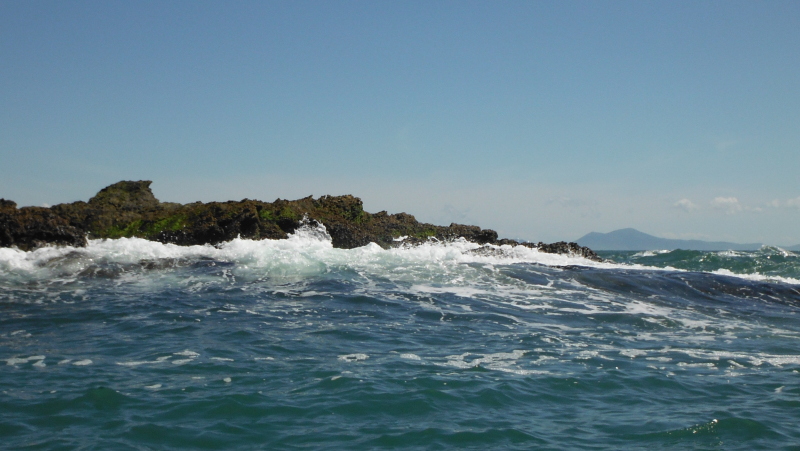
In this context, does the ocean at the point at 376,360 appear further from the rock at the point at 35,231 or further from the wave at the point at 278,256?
the rock at the point at 35,231

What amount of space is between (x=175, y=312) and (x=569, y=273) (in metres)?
12.3

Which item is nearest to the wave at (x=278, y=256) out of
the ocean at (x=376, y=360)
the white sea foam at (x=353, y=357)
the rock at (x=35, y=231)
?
the ocean at (x=376, y=360)

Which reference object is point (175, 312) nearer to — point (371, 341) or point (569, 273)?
point (371, 341)

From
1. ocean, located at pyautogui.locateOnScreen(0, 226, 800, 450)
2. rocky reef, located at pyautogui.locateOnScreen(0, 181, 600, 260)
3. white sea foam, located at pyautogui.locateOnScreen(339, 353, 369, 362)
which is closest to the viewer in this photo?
ocean, located at pyautogui.locateOnScreen(0, 226, 800, 450)

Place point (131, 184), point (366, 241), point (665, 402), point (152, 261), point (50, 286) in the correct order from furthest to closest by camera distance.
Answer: point (131, 184) → point (366, 241) → point (152, 261) → point (50, 286) → point (665, 402)

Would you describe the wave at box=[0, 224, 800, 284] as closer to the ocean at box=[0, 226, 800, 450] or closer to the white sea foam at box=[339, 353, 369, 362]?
the ocean at box=[0, 226, 800, 450]

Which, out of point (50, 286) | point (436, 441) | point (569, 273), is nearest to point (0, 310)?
point (50, 286)

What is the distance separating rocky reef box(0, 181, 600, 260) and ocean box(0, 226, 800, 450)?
2.05 metres

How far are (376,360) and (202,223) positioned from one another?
46.8 ft

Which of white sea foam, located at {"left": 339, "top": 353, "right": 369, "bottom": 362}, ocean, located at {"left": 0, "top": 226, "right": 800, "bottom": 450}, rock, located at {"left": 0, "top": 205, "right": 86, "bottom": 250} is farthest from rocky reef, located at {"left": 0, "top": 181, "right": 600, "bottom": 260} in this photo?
white sea foam, located at {"left": 339, "top": 353, "right": 369, "bottom": 362}

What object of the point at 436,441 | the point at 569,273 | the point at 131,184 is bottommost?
the point at 436,441

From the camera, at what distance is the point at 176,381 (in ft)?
24.0

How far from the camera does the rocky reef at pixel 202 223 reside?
18703 mm

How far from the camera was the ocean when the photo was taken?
6.00 metres
